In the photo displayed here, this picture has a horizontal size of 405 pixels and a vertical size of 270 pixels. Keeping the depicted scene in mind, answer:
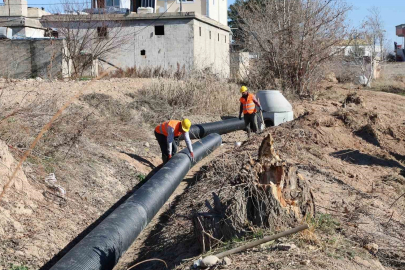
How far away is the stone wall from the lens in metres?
21.1

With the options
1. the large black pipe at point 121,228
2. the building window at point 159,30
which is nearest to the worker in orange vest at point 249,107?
the large black pipe at point 121,228

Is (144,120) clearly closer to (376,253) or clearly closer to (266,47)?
(266,47)

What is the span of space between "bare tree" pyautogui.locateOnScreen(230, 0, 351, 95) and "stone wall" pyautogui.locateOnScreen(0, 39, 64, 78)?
872 centimetres

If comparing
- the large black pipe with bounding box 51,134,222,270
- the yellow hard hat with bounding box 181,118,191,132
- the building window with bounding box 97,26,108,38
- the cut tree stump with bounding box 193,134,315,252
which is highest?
the building window with bounding box 97,26,108,38

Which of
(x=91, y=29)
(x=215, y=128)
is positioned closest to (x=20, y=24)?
(x=91, y=29)

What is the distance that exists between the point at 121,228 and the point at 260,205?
2058 millimetres

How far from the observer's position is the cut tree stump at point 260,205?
5.62 meters

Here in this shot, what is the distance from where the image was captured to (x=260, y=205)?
566 cm

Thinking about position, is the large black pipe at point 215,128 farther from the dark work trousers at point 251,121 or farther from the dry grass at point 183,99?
the dry grass at point 183,99

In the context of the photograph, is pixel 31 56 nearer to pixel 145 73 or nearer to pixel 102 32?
pixel 145 73

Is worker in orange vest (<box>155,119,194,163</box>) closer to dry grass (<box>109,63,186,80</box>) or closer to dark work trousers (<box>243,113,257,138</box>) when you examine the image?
dark work trousers (<box>243,113,257,138</box>)

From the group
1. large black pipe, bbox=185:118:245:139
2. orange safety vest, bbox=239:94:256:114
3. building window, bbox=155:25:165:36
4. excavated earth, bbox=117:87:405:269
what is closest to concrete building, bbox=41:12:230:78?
building window, bbox=155:25:165:36

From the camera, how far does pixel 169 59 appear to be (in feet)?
94.1

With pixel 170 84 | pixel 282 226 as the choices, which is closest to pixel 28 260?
pixel 282 226
